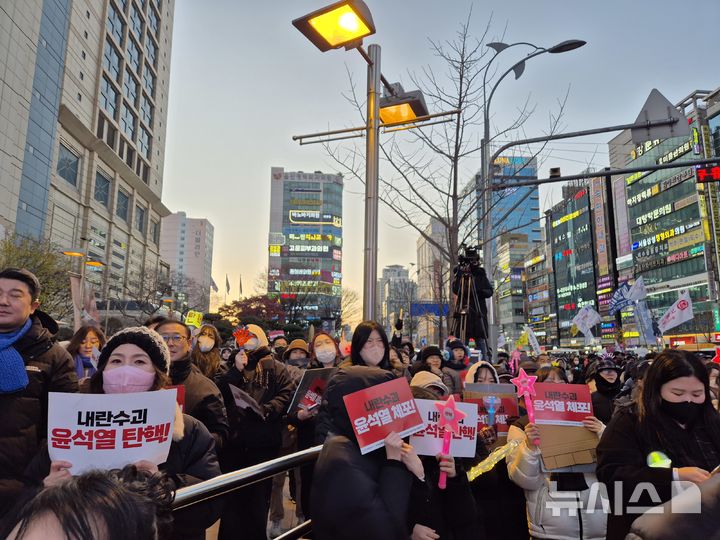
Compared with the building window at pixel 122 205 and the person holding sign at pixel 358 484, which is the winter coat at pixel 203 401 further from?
the building window at pixel 122 205

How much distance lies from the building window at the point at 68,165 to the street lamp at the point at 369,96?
50.0 metres

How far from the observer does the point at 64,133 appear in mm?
47000

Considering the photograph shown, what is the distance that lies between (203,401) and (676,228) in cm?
8193

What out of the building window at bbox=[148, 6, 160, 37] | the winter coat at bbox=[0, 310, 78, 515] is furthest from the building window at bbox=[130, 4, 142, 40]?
the winter coat at bbox=[0, 310, 78, 515]

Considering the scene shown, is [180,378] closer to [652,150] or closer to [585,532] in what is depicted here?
[585,532]

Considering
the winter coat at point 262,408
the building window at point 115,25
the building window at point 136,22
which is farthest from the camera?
the building window at point 136,22

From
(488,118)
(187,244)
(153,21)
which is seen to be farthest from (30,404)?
(187,244)

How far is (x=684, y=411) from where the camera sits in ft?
8.93

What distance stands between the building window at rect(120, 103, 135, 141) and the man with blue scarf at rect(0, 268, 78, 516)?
64.4 metres

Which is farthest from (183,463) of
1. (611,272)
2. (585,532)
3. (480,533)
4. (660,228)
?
(611,272)

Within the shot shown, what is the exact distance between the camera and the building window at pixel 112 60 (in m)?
54.8

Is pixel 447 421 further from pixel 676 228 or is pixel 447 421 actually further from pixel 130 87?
pixel 676 228

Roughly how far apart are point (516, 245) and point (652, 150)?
6964cm

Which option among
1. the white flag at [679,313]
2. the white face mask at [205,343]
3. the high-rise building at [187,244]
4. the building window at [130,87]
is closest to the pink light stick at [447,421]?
the white face mask at [205,343]
